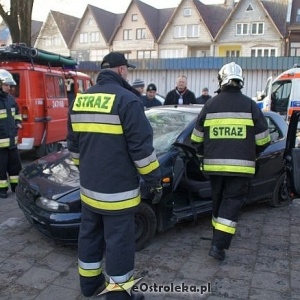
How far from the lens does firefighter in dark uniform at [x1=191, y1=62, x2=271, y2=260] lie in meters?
3.56

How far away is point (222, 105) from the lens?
3604 millimetres

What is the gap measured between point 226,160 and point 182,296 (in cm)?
125

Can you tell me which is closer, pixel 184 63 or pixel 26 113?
pixel 26 113

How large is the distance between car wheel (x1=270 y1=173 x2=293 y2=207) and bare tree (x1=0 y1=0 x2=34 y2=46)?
10.4m

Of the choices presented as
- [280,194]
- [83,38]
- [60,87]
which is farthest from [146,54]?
[280,194]

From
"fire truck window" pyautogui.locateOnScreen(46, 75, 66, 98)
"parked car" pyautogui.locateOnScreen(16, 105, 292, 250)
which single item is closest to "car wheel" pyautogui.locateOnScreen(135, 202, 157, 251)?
"parked car" pyautogui.locateOnScreen(16, 105, 292, 250)

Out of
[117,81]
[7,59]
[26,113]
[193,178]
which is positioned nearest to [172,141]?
[193,178]

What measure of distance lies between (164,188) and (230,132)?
0.85m

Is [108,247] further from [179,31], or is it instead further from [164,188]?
[179,31]

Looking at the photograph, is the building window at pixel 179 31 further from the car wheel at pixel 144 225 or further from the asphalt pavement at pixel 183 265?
the car wheel at pixel 144 225

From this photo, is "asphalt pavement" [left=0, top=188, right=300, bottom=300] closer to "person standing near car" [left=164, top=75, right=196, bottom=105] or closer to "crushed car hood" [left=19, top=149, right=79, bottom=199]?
"crushed car hood" [left=19, top=149, right=79, bottom=199]

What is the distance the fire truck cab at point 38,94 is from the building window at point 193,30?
3579 centimetres

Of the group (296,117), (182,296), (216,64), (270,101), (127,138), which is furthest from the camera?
(216,64)

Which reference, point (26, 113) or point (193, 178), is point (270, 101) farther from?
point (193, 178)
